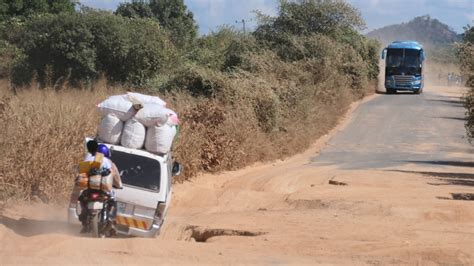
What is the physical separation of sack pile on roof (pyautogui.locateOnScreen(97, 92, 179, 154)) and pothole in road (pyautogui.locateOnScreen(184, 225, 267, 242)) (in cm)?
172

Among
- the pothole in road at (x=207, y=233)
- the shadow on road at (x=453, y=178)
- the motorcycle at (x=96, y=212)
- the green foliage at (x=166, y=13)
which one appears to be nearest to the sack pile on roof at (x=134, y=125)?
the motorcycle at (x=96, y=212)

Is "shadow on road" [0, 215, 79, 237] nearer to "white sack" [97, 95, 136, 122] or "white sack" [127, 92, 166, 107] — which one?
"white sack" [97, 95, 136, 122]

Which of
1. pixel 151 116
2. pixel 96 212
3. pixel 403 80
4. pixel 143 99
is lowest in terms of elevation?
pixel 403 80

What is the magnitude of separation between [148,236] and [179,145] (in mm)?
8885

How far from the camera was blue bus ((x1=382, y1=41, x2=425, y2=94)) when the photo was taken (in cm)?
5425

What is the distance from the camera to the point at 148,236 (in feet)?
37.3

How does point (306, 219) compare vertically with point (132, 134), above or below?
below

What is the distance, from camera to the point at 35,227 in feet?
39.7

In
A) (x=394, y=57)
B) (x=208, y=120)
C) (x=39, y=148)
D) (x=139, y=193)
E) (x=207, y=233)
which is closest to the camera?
(x=139, y=193)

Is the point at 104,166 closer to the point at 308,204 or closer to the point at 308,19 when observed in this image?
the point at 308,204

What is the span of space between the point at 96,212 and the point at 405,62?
46.2m

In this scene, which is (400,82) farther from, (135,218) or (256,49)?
(135,218)

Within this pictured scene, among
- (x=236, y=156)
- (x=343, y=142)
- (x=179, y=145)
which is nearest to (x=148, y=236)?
(x=179, y=145)

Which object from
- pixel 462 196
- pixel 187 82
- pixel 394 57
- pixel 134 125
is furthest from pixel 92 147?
pixel 394 57
